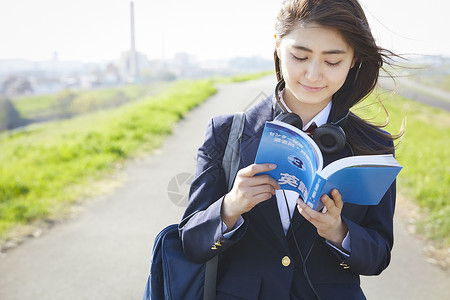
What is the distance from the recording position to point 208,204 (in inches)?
64.2

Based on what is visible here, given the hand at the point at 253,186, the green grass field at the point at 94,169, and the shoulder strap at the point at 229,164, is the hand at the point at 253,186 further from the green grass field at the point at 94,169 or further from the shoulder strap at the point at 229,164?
the green grass field at the point at 94,169

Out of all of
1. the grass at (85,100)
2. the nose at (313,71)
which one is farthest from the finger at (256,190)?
the grass at (85,100)

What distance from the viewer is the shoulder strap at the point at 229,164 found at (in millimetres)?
1580

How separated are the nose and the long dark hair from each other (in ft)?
0.46

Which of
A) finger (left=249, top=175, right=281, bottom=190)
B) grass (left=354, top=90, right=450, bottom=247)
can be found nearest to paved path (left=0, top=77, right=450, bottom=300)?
grass (left=354, top=90, right=450, bottom=247)

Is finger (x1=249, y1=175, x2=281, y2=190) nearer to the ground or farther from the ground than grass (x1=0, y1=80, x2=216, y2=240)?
farther from the ground

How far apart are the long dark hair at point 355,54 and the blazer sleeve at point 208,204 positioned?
396 millimetres

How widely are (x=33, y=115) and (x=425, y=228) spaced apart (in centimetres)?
2423

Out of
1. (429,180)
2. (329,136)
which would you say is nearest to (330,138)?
(329,136)

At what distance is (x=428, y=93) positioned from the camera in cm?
2100

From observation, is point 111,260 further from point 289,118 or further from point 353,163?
point 353,163

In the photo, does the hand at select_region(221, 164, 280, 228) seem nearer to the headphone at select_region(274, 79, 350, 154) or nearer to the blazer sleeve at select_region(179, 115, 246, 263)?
the blazer sleeve at select_region(179, 115, 246, 263)

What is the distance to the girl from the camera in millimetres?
1498

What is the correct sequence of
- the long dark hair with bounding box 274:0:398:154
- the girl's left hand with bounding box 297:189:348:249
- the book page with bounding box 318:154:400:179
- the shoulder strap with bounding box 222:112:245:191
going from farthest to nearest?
the shoulder strap with bounding box 222:112:245:191, the long dark hair with bounding box 274:0:398:154, the girl's left hand with bounding box 297:189:348:249, the book page with bounding box 318:154:400:179
